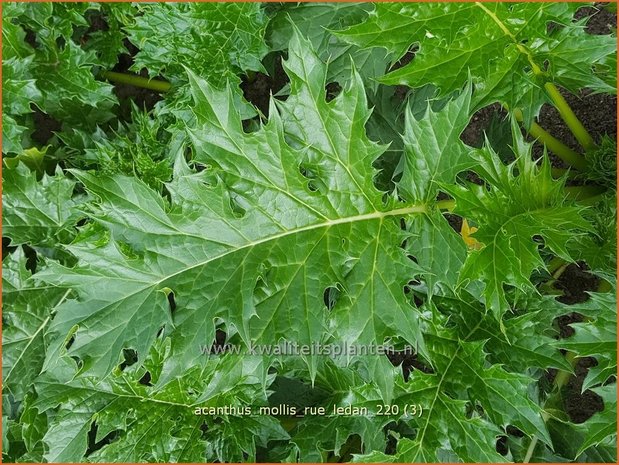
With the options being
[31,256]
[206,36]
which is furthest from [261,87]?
[31,256]

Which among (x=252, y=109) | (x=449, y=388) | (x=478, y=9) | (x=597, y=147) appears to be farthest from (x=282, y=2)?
(x=449, y=388)

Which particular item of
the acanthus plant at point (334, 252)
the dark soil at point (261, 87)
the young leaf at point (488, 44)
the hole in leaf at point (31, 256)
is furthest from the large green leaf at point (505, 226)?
the hole in leaf at point (31, 256)

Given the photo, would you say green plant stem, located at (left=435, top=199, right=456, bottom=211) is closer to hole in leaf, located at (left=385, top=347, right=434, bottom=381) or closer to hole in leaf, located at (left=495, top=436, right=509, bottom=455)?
hole in leaf, located at (left=385, top=347, right=434, bottom=381)

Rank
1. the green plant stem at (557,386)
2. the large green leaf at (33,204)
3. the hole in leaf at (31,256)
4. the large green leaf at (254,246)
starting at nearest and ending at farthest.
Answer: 1. the large green leaf at (254,246)
2. the green plant stem at (557,386)
3. the large green leaf at (33,204)
4. the hole in leaf at (31,256)

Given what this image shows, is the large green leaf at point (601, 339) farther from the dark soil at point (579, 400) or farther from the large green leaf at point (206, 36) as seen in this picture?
the large green leaf at point (206, 36)

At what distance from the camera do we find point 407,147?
1.45 metres

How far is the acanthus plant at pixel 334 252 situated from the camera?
1320 millimetres

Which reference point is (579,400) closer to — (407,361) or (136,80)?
(407,361)

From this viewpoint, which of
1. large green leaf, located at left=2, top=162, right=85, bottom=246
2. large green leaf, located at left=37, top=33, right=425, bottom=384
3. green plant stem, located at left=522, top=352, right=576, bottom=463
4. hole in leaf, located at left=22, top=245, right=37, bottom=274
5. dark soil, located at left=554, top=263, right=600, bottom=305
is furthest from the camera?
hole in leaf, located at left=22, top=245, right=37, bottom=274

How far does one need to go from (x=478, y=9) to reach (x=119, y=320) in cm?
101

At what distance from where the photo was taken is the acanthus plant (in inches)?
52.0

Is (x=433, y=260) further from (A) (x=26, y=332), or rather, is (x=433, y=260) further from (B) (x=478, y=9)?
(A) (x=26, y=332)

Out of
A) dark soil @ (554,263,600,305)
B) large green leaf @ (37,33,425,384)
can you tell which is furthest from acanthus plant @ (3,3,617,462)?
dark soil @ (554,263,600,305)

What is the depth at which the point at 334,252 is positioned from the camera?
1.38 meters
